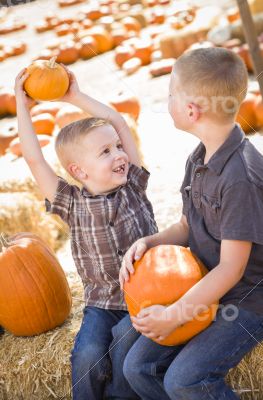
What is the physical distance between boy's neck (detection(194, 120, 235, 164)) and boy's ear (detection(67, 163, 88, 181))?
560mm

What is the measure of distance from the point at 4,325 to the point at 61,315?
0.78ft

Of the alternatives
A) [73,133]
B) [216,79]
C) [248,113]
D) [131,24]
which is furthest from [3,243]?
[131,24]

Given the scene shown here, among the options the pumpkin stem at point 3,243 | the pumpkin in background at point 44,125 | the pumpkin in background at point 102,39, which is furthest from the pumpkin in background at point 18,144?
the pumpkin in background at point 102,39

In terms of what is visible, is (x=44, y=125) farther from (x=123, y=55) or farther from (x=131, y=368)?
(x=131, y=368)

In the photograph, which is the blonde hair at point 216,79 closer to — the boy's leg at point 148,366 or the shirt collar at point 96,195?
the shirt collar at point 96,195

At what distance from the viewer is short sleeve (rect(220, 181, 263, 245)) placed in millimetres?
1964

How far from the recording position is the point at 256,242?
1962mm

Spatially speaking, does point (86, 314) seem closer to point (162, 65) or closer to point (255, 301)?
point (255, 301)


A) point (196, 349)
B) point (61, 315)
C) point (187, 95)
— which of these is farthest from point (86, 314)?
point (187, 95)

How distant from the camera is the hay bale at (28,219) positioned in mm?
3846

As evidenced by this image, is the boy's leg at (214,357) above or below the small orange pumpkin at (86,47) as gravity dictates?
above

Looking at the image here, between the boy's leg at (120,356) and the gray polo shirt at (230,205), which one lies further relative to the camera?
the boy's leg at (120,356)

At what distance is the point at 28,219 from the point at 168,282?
6.49 feet

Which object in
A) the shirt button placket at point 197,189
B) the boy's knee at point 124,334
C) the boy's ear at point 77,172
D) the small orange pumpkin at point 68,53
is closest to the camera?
the shirt button placket at point 197,189
